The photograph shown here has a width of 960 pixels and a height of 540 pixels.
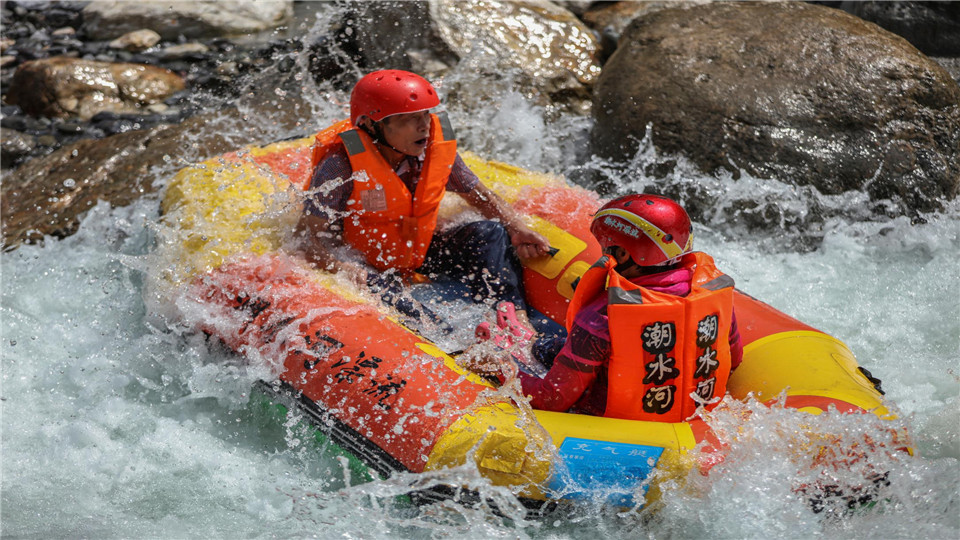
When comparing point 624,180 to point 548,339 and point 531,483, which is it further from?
point 531,483

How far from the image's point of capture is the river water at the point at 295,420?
325 cm

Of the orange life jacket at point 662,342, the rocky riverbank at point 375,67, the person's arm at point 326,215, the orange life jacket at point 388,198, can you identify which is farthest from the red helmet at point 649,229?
the rocky riverbank at point 375,67

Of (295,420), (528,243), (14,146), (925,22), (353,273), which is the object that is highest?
(925,22)

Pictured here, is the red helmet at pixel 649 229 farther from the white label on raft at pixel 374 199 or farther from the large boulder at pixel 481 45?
the large boulder at pixel 481 45

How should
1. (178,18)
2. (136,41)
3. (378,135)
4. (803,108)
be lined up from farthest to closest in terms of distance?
(178,18) < (136,41) < (803,108) < (378,135)

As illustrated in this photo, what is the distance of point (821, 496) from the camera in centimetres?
318

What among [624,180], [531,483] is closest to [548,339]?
[531,483]

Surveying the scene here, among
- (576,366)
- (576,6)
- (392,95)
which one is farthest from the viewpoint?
(576,6)

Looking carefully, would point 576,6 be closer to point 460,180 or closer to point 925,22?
point 925,22

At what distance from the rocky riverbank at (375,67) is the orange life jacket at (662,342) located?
8.85ft

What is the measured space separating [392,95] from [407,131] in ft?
0.63

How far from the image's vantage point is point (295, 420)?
→ 3.87 m

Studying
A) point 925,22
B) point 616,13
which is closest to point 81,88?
point 616,13

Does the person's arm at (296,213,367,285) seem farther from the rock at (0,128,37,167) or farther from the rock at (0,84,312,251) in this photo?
the rock at (0,128,37,167)
